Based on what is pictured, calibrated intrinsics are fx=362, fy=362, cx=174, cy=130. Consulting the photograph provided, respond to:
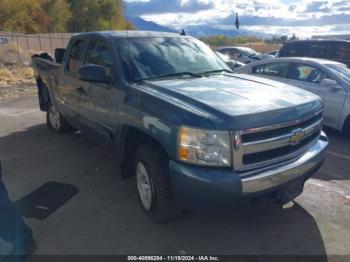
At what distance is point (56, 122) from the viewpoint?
691 centimetres

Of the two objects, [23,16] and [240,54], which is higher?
[23,16]

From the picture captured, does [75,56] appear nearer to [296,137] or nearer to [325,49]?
[296,137]

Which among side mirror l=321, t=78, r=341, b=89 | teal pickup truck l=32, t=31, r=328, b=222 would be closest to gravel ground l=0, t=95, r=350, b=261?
teal pickup truck l=32, t=31, r=328, b=222

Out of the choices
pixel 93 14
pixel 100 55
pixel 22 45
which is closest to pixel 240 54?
pixel 100 55

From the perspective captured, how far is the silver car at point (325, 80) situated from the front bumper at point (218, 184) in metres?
3.85

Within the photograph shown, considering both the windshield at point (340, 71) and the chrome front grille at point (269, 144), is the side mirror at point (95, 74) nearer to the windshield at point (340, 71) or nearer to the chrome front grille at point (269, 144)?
the chrome front grille at point (269, 144)

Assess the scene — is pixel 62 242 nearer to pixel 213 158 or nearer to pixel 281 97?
pixel 213 158

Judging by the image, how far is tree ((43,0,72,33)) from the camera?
178 ft

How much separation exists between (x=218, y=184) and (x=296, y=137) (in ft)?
3.15

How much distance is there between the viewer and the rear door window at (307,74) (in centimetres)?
697

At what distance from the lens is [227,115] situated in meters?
3.00

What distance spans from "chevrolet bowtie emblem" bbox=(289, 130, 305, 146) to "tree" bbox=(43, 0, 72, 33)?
183 ft

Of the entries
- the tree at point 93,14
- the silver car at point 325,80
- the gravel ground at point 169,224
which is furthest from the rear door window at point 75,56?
the tree at point 93,14

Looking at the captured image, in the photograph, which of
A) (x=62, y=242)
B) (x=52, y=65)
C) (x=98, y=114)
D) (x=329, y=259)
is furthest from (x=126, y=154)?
(x=52, y=65)
